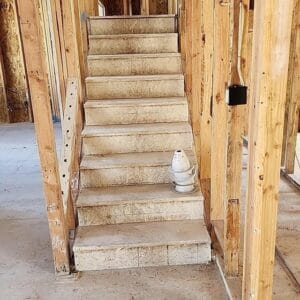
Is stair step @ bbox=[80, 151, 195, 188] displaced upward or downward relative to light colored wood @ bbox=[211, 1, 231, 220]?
downward

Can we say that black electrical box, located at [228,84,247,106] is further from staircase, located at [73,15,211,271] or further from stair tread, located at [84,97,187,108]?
stair tread, located at [84,97,187,108]

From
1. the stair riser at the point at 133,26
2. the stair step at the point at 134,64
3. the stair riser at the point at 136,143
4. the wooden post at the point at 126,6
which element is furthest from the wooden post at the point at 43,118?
the wooden post at the point at 126,6

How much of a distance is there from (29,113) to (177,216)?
486cm

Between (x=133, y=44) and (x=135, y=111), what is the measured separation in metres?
1.01

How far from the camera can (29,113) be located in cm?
658

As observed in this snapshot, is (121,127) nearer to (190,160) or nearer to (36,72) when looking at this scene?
(190,160)

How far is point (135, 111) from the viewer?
9.88 ft

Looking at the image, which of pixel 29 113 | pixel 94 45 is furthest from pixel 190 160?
pixel 29 113

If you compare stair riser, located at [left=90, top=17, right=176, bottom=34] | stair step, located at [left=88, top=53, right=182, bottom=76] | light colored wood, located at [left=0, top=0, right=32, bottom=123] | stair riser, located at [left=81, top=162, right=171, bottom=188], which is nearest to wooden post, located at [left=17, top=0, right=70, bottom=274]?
stair riser, located at [left=81, top=162, right=171, bottom=188]

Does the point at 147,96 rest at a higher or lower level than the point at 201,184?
higher

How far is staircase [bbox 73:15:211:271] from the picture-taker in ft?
7.46

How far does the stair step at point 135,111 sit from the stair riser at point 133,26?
123 cm

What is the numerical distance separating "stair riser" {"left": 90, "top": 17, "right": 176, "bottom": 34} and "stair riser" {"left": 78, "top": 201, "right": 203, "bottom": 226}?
7.16ft

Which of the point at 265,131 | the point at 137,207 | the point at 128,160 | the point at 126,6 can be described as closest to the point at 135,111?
the point at 128,160
